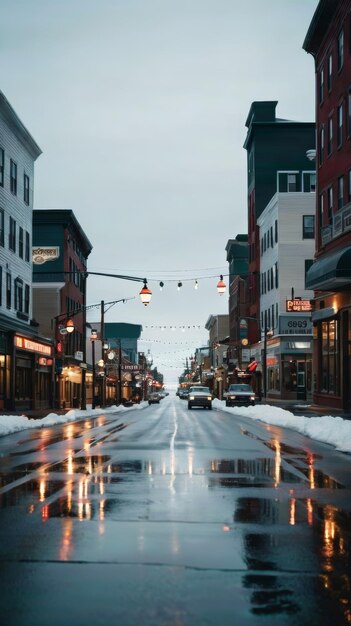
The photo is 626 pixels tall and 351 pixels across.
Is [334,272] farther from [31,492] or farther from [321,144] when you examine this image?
[31,492]

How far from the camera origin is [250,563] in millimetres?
7316

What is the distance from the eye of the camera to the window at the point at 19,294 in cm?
4978

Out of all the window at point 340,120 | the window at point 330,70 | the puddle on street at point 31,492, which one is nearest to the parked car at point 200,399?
the window at point 340,120

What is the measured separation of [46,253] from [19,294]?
1863 centimetres

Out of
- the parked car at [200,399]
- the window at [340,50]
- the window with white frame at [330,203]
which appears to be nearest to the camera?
the window at [340,50]

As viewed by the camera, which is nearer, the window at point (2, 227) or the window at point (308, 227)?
the window at point (2, 227)

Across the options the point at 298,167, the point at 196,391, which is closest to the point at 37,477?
the point at 196,391

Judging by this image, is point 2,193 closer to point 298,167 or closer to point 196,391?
point 196,391

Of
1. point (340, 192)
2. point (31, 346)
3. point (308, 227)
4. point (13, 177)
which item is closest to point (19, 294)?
point (31, 346)

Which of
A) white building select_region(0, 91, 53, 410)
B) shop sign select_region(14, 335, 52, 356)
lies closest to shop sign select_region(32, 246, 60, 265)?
shop sign select_region(14, 335, 52, 356)

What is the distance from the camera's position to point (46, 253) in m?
68.9

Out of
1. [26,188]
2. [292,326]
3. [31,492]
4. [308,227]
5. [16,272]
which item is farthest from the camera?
[308,227]

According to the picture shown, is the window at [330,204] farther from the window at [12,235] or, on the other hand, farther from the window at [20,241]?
the window at [20,241]

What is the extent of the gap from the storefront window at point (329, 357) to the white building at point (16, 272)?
18977 mm
